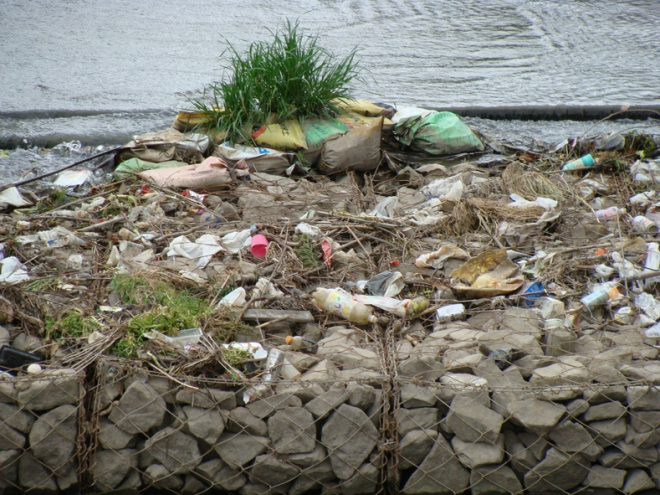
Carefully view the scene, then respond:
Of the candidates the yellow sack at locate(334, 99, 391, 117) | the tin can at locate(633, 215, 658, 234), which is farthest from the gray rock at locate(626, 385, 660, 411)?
the yellow sack at locate(334, 99, 391, 117)

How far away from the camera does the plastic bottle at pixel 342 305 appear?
293 centimetres

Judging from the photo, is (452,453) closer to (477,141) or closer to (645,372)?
(645,372)

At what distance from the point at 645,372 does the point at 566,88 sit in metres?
3.82

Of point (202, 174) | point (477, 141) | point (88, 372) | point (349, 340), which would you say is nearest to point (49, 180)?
point (202, 174)

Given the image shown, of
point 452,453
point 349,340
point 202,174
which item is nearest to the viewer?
point 452,453

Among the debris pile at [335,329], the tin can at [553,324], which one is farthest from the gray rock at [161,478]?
the tin can at [553,324]

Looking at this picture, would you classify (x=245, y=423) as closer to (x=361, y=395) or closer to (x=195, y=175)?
(x=361, y=395)

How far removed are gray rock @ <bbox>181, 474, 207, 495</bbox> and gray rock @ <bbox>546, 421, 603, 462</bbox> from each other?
4.20ft

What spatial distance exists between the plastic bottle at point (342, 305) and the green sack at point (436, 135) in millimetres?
2002

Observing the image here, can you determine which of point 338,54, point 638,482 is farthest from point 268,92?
point 638,482

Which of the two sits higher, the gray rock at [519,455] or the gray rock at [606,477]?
the gray rock at [519,455]

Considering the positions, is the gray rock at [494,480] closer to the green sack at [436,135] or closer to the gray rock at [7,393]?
the gray rock at [7,393]

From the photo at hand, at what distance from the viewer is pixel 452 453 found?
244 cm

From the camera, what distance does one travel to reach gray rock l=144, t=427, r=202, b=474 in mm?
2438
